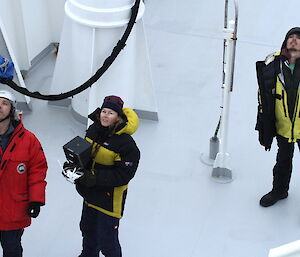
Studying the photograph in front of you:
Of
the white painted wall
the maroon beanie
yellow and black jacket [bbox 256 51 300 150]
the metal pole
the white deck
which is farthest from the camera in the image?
the white painted wall

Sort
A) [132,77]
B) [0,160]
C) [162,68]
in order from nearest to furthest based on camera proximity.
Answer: [0,160], [132,77], [162,68]

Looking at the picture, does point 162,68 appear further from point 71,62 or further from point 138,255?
point 138,255

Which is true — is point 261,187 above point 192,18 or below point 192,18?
below

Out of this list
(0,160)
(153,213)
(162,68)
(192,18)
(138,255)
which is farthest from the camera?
(192,18)

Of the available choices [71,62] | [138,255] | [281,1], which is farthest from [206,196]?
[281,1]

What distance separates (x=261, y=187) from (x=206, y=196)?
44 centimetres

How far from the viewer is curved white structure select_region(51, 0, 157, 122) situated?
181 inches

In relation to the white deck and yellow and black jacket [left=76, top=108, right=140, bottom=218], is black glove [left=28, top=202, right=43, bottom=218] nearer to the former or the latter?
yellow and black jacket [left=76, top=108, right=140, bottom=218]

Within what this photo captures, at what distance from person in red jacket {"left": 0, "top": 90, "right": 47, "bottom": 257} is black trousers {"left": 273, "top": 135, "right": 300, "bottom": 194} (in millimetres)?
1707

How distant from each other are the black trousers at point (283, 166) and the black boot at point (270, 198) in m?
0.03

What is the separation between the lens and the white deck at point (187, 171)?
159 inches

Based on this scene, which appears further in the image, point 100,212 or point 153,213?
point 153,213

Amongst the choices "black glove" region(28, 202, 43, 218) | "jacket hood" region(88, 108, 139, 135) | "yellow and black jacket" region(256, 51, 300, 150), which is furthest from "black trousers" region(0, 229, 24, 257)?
"yellow and black jacket" region(256, 51, 300, 150)

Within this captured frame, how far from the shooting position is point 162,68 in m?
6.04
